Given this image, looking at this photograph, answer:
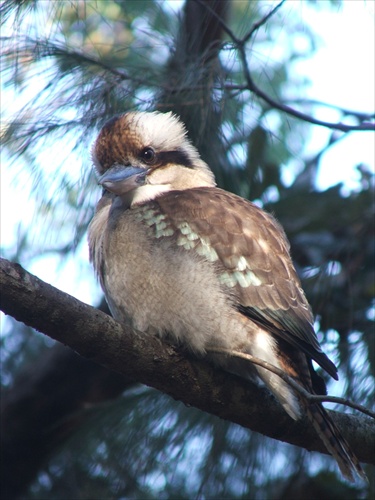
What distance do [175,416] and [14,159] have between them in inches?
48.7

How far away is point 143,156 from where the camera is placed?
10.3ft

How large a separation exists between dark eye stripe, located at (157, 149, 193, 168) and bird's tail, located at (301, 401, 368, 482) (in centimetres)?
114

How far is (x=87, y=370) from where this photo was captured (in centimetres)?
375

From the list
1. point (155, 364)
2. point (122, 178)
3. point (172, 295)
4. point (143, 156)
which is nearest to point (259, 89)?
point (143, 156)

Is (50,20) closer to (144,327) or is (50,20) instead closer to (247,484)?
(144,327)

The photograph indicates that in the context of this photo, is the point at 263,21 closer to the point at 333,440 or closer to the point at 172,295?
the point at 172,295

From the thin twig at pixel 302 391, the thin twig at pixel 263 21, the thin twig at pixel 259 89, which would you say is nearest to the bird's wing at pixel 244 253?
the thin twig at pixel 302 391

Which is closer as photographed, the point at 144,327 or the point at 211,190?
the point at 144,327

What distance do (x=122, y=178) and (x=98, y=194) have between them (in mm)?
404

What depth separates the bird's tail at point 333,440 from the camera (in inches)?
102

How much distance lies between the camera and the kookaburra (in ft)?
8.75

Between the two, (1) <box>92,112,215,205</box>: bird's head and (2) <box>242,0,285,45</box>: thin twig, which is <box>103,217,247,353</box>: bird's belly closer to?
(1) <box>92,112,215,205</box>: bird's head

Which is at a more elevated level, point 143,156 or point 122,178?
point 143,156

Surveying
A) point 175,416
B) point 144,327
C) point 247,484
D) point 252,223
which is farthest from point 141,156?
point 247,484
